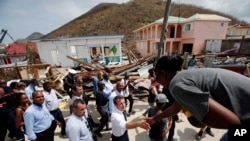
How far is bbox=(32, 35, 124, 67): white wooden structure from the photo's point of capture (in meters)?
15.2

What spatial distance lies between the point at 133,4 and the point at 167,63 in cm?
6554

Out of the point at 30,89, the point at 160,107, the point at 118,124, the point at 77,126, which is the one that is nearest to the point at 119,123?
the point at 118,124

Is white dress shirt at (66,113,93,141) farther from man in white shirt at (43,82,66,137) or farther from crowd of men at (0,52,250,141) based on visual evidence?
man in white shirt at (43,82,66,137)

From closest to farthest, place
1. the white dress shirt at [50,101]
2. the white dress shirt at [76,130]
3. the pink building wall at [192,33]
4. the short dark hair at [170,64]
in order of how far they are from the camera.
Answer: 1. the short dark hair at [170,64]
2. the white dress shirt at [76,130]
3. the white dress shirt at [50,101]
4. the pink building wall at [192,33]

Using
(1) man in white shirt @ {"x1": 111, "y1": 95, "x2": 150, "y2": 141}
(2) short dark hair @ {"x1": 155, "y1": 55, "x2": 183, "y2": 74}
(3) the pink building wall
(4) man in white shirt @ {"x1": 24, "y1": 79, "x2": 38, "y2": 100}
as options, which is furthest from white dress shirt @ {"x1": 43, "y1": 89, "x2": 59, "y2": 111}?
(3) the pink building wall

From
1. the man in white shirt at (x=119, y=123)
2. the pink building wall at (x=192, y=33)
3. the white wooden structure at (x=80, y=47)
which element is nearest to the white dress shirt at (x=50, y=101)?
the man in white shirt at (x=119, y=123)

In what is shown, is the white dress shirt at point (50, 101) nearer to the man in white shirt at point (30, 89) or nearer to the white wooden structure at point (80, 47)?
the man in white shirt at point (30, 89)

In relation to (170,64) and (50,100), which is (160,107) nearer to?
(170,64)

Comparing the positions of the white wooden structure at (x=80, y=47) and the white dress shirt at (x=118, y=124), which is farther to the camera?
the white wooden structure at (x=80, y=47)

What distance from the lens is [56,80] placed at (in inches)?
312

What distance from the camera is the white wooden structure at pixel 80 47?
15.2 metres

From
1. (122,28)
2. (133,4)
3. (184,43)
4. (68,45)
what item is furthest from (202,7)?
(68,45)

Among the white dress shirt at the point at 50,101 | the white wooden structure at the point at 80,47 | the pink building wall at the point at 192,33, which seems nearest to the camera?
the white dress shirt at the point at 50,101

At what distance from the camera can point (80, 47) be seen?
50.8ft
